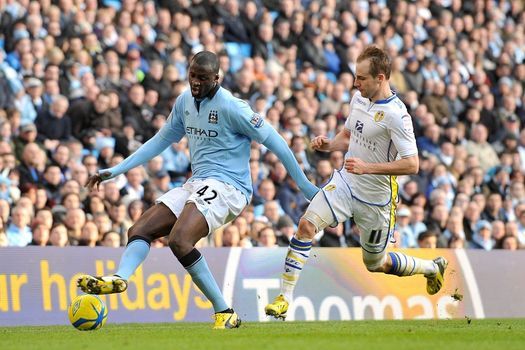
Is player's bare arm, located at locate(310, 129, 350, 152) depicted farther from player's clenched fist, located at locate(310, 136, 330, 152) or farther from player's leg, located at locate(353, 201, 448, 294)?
player's leg, located at locate(353, 201, 448, 294)

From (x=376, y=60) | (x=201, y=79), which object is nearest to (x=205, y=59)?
(x=201, y=79)

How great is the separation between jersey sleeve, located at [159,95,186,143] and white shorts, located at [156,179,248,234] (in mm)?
628

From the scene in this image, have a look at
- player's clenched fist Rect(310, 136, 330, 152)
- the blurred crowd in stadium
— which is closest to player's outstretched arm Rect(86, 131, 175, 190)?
player's clenched fist Rect(310, 136, 330, 152)

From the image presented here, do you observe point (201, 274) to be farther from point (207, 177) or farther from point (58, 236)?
point (58, 236)

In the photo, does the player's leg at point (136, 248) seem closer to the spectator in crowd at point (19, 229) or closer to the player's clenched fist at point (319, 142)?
the player's clenched fist at point (319, 142)

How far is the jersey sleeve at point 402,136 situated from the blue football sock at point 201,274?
2.22 metres

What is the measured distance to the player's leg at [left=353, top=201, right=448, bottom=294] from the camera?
12266 mm

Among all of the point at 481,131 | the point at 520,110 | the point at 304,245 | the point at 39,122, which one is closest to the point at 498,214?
the point at 481,131

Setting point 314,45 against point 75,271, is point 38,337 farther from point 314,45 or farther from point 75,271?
point 314,45

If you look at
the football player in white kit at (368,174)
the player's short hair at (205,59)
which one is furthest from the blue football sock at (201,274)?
the player's short hair at (205,59)

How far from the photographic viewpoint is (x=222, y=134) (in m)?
11.6

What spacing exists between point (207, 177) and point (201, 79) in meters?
0.98

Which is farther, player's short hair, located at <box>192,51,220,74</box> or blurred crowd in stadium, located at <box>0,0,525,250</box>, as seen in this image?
blurred crowd in stadium, located at <box>0,0,525,250</box>

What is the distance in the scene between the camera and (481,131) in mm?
24078
